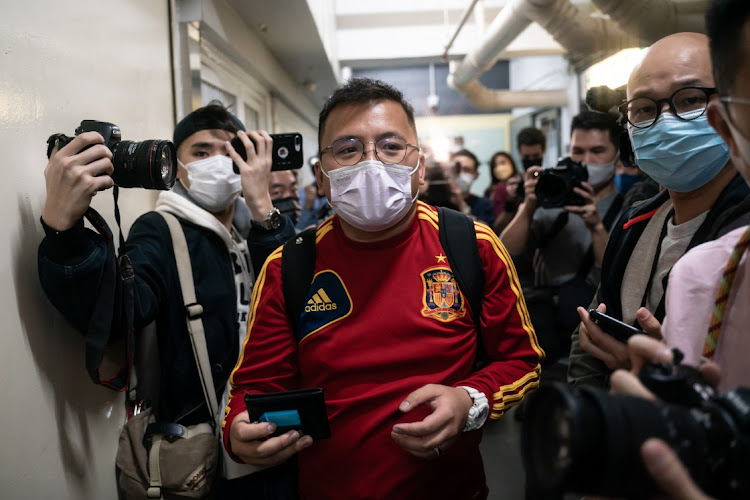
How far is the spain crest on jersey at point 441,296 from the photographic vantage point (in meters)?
1.30

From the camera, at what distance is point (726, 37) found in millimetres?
722

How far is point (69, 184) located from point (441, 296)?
36.8 inches

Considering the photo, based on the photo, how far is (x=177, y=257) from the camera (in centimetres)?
171

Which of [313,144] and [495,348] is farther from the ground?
[313,144]

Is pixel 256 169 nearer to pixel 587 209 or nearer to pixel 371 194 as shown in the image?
pixel 371 194

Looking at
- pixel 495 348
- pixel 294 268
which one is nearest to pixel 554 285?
pixel 495 348

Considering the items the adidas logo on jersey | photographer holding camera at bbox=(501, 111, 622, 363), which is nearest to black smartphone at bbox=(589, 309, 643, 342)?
the adidas logo on jersey

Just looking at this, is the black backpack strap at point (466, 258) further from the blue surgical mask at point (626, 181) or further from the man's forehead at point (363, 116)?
the blue surgical mask at point (626, 181)

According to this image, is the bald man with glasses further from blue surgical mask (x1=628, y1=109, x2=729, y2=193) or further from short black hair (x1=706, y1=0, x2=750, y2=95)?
short black hair (x1=706, y1=0, x2=750, y2=95)

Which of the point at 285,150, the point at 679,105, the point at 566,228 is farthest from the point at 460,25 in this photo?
the point at 679,105

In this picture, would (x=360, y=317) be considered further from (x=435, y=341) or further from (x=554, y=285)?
(x=554, y=285)

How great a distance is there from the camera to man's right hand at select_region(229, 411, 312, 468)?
117 centimetres

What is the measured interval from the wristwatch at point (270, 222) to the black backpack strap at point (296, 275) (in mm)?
435

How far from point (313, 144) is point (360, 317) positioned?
25.9ft
